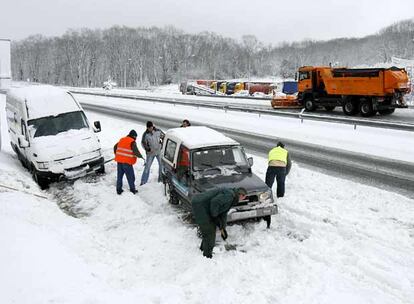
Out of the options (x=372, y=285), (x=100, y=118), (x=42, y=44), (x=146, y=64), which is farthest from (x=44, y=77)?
(x=372, y=285)

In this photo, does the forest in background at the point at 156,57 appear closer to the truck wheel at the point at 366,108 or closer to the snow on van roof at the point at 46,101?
the truck wheel at the point at 366,108

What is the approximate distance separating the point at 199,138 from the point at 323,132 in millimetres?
13406

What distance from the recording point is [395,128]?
20047 mm

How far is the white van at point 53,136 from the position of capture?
39.8 ft

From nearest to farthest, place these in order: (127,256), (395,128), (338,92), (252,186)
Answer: (127,256) → (252,186) → (395,128) → (338,92)

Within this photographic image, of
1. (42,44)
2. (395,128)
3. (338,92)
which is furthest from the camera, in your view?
(42,44)

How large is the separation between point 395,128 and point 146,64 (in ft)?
350

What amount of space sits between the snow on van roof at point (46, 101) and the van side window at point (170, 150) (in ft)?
16.4

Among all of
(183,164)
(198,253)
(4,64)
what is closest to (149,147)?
(183,164)

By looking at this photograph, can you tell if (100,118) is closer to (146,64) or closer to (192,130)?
(192,130)

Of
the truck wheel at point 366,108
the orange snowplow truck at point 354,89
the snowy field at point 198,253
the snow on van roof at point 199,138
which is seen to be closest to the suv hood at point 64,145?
the snowy field at point 198,253

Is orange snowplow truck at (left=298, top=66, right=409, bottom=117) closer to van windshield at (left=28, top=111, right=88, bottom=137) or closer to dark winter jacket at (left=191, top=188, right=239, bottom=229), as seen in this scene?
van windshield at (left=28, top=111, right=88, bottom=137)

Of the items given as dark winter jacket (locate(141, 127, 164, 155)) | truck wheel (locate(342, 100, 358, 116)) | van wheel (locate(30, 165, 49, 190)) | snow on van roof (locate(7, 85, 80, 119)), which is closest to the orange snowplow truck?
truck wheel (locate(342, 100, 358, 116))

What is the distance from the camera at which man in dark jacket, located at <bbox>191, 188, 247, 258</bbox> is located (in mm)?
7250
